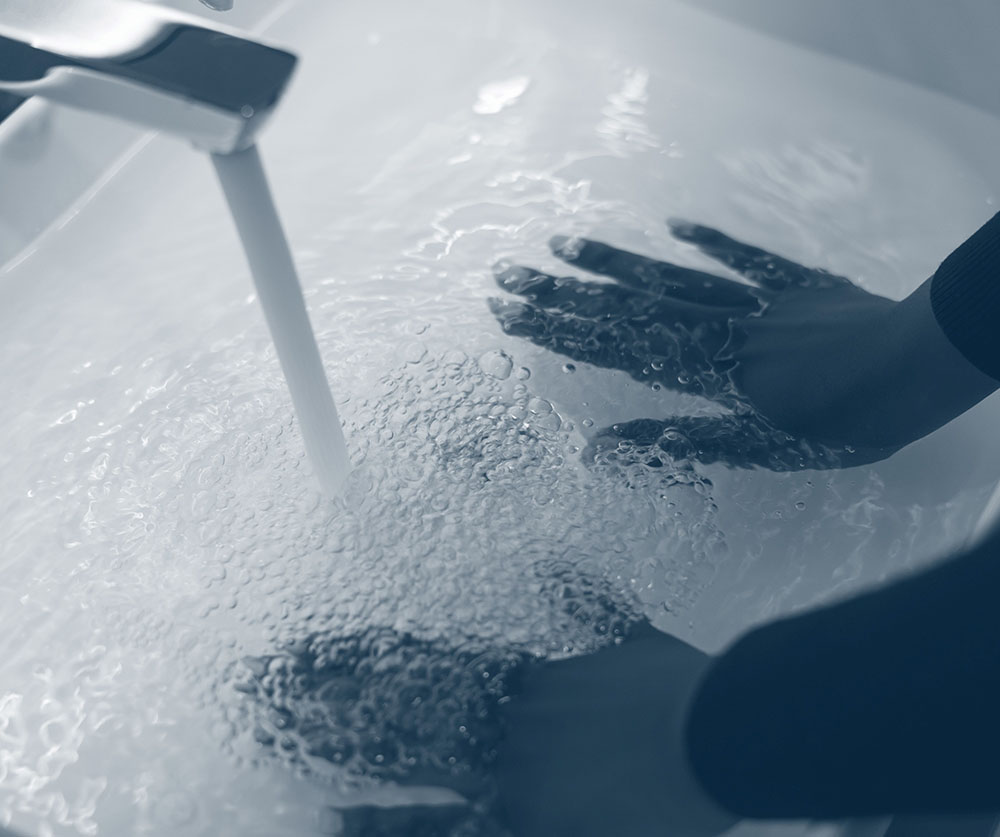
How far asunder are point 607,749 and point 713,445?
218 millimetres

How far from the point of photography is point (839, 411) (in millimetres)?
621

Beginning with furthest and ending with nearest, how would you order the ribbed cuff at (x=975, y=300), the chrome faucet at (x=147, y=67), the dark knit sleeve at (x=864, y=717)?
the ribbed cuff at (x=975, y=300), the dark knit sleeve at (x=864, y=717), the chrome faucet at (x=147, y=67)

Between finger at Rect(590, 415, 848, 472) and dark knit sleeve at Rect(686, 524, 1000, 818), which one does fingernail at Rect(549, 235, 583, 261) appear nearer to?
finger at Rect(590, 415, 848, 472)

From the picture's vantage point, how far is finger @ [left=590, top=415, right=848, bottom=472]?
2.01 feet

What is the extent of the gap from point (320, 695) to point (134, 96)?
32 centimetres

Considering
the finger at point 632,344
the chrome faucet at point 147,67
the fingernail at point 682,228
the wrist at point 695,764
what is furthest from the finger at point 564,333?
the chrome faucet at point 147,67

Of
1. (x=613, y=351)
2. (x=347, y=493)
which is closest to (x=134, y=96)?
(x=347, y=493)

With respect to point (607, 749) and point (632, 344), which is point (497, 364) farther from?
point (607, 749)

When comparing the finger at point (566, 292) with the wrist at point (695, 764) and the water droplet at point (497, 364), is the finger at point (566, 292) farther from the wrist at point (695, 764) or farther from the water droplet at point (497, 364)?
the wrist at point (695, 764)

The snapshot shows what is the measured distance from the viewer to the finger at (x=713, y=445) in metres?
0.61

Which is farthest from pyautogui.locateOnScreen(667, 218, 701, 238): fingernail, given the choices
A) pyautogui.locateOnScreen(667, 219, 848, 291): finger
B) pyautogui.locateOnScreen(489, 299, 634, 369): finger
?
pyautogui.locateOnScreen(489, 299, 634, 369): finger

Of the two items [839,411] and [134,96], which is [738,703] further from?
[134,96]

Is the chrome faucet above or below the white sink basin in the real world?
above

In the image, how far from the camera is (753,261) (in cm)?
73
